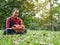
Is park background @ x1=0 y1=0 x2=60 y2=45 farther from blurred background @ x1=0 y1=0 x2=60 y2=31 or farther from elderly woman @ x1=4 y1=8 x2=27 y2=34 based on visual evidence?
elderly woman @ x1=4 y1=8 x2=27 y2=34

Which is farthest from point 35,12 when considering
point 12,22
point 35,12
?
point 12,22

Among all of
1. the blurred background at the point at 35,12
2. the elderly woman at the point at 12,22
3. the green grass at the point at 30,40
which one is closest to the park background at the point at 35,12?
the blurred background at the point at 35,12

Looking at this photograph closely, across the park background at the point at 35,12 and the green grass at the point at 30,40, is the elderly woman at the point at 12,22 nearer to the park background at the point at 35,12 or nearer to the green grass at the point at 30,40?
the green grass at the point at 30,40

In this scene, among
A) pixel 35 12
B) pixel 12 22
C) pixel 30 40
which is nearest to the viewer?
pixel 30 40

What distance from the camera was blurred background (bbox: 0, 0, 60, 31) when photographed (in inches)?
492

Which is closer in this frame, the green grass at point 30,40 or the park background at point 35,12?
the green grass at point 30,40

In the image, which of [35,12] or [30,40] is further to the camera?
[35,12]

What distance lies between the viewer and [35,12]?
Answer: 14016mm

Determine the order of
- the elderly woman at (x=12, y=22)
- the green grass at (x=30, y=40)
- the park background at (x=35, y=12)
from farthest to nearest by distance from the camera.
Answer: the park background at (x=35, y=12)
the elderly woman at (x=12, y=22)
the green grass at (x=30, y=40)

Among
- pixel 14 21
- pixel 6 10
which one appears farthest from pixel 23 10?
pixel 14 21

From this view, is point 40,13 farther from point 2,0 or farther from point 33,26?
point 2,0

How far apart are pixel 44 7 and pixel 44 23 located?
3.72ft

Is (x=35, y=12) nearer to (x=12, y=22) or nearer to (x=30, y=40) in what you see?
(x=12, y=22)

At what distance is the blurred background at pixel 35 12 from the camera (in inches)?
492
